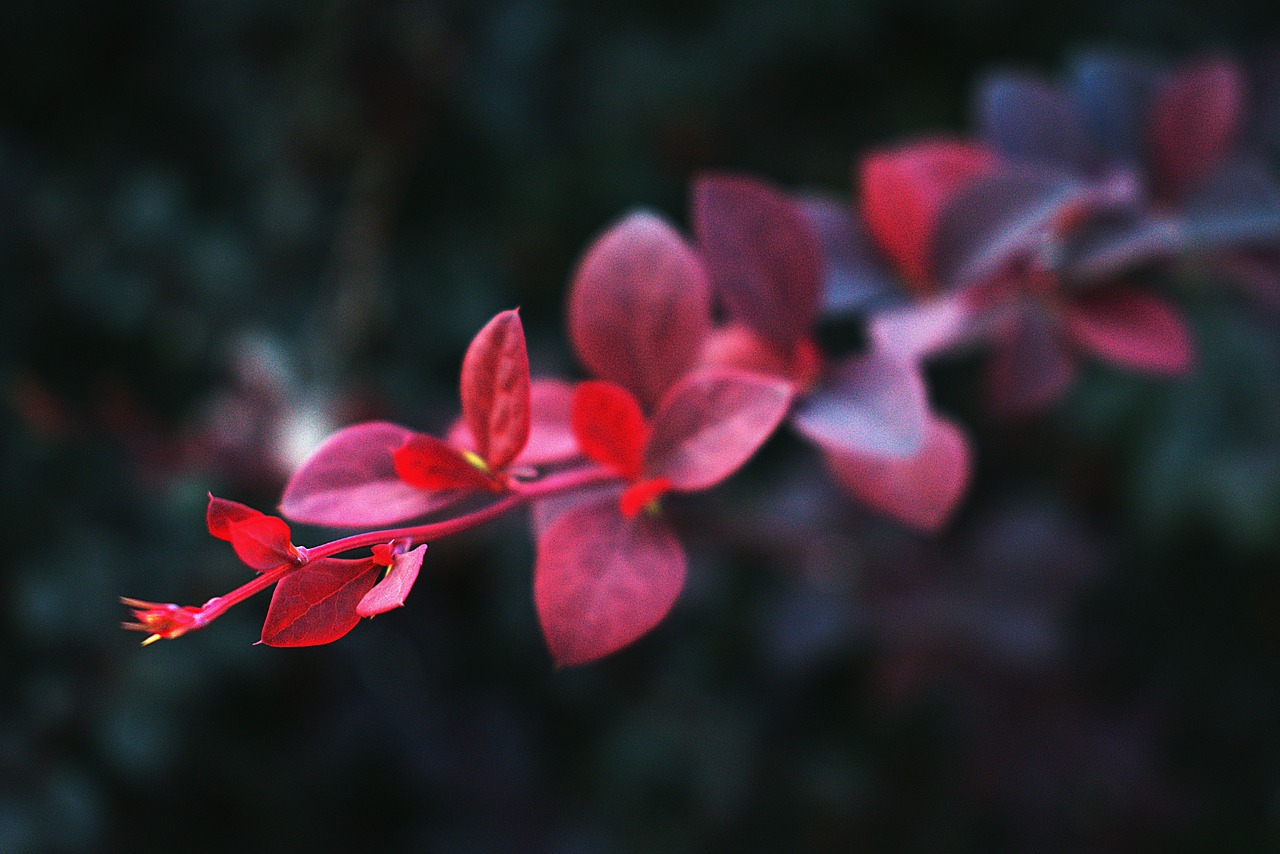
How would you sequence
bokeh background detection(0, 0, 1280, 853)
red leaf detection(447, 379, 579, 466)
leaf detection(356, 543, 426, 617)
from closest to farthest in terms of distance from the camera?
leaf detection(356, 543, 426, 617) → red leaf detection(447, 379, 579, 466) → bokeh background detection(0, 0, 1280, 853)

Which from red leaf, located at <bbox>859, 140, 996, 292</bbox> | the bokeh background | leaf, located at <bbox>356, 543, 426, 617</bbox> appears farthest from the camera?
the bokeh background

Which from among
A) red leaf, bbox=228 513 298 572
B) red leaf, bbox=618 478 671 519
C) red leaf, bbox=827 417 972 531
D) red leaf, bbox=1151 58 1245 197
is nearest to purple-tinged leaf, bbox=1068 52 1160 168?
red leaf, bbox=1151 58 1245 197

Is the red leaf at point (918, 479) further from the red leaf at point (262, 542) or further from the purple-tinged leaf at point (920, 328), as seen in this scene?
the red leaf at point (262, 542)

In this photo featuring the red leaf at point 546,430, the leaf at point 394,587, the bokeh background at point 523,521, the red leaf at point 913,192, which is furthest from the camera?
the bokeh background at point 523,521

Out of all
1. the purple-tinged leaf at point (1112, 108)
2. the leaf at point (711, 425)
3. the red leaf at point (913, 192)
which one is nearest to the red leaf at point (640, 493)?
the leaf at point (711, 425)

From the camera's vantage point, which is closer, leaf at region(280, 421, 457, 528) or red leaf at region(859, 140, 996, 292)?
leaf at region(280, 421, 457, 528)

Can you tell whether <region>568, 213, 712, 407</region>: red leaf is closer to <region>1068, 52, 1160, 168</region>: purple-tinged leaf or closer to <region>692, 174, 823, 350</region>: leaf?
<region>692, 174, 823, 350</region>: leaf
